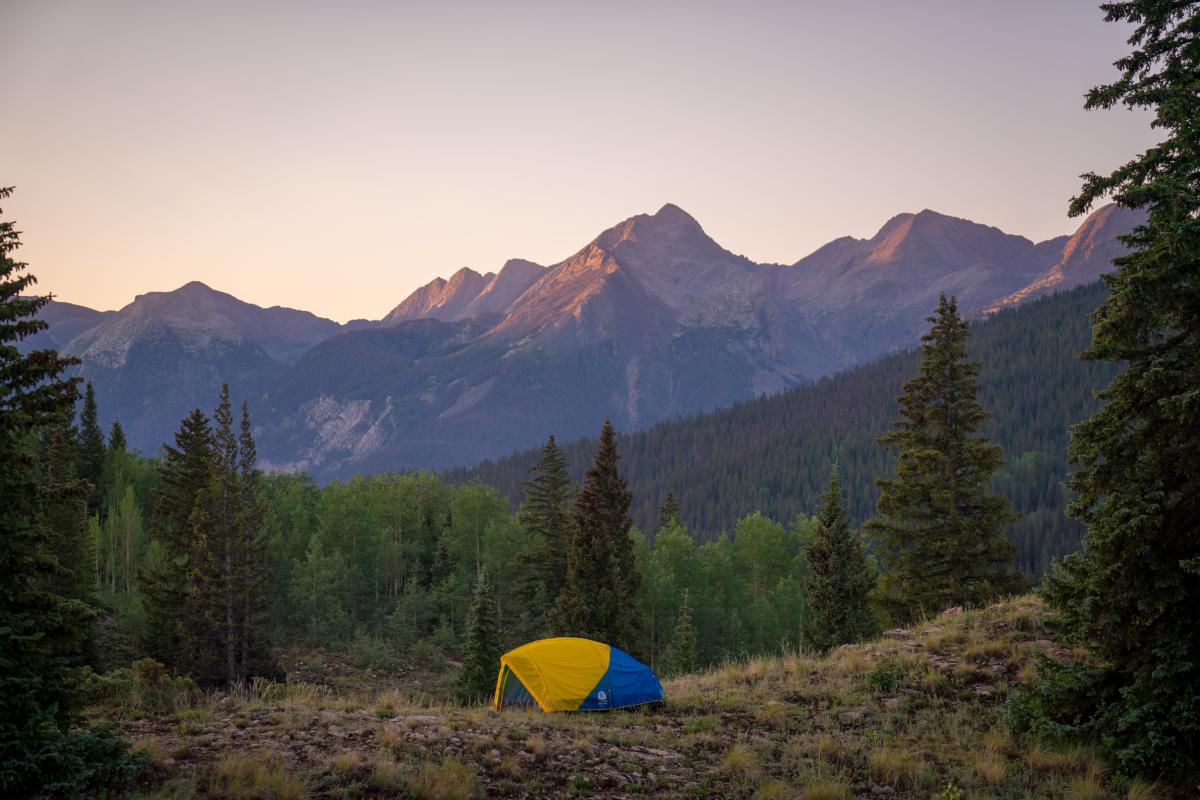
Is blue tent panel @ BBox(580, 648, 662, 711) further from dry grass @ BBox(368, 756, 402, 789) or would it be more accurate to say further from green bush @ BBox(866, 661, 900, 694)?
dry grass @ BBox(368, 756, 402, 789)

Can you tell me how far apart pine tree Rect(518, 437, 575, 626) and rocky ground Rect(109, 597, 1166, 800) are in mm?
36034

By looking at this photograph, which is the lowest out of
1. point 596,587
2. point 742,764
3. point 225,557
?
point 596,587

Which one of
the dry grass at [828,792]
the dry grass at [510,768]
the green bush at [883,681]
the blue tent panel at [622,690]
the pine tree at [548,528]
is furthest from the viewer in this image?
the pine tree at [548,528]

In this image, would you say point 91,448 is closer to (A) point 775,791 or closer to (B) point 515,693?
(B) point 515,693

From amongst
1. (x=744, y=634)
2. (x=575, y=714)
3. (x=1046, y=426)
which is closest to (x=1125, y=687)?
(x=575, y=714)

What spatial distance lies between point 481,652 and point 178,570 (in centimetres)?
1886

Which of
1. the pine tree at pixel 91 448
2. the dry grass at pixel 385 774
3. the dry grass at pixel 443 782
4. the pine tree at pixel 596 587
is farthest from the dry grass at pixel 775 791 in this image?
the pine tree at pixel 91 448

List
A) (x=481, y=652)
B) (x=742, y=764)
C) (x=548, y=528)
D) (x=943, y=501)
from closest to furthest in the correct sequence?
(x=742, y=764)
(x=943, y=501)
(x=481, y=652)
(x=548, y=528)

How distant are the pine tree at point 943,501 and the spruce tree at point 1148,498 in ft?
55.5

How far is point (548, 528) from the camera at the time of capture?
5438cm

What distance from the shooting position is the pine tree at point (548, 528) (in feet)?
174

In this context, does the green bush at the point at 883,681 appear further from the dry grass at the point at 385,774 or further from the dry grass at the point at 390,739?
the dry grass at the point at 385,774

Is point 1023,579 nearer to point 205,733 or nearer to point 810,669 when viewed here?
point 810,669

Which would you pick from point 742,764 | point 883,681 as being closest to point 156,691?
point 742,764
